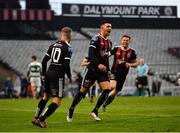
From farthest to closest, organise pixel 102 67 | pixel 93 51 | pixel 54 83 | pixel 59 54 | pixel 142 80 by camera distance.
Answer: pixel 142 80, pixel 93 51, pixel 102 67, pixel 59 54, pixel 54 83

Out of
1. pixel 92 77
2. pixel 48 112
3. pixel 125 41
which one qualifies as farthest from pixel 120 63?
pixel 48 112

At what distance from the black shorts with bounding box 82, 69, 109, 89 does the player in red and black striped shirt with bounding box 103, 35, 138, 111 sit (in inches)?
107

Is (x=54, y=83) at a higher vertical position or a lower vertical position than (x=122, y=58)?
higher

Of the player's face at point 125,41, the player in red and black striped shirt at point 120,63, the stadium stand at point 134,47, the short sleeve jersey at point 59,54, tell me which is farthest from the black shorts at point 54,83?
the stadium stand at point 134,47

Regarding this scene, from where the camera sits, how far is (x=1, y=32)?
50562 mm

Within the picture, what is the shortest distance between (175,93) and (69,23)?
61.4 ft

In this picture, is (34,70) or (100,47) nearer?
(100,47)

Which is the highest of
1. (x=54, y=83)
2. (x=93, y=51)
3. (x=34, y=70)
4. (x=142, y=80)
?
(x=93, y=51)

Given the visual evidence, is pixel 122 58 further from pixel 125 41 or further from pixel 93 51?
pixel 93 51

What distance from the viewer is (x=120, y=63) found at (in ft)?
53.7

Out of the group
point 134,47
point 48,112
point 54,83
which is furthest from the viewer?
point 134,47

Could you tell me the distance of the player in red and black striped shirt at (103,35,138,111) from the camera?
16031mm

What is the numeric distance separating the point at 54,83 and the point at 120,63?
16.8 feet

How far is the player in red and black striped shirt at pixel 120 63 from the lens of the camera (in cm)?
1603
